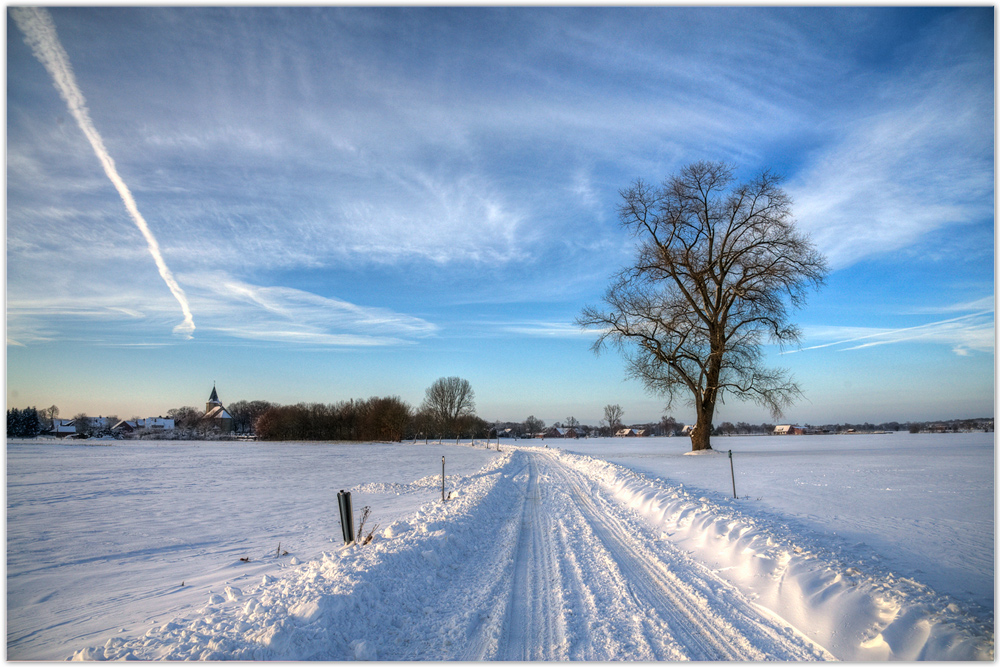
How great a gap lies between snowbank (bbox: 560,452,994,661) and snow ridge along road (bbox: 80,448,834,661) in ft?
0.78

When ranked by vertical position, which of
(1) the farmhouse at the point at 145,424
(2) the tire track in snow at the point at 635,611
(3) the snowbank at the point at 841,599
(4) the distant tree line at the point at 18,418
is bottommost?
(1) the farmhouse at the point at 145,424

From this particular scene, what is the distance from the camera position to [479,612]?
13.9ft

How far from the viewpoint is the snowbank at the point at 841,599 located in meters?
3.36

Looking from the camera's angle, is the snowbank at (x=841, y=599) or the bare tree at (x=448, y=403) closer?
the snowbank at (x=841, y=599)

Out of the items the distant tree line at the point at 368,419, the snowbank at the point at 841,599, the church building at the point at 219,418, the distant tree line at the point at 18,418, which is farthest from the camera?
the church building at the point at 219,418

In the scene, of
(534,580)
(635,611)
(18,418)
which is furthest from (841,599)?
(18,418)

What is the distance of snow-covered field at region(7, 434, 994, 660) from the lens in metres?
3.56

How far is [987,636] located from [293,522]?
1026 centimetres

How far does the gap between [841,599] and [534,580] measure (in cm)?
288

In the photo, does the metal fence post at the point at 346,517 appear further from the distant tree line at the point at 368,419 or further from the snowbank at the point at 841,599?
the distant tree line at the point at 368,419

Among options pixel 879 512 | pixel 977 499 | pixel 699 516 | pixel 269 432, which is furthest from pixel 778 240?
pixel 269 432

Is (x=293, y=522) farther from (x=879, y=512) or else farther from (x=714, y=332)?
(x=714, y=332)

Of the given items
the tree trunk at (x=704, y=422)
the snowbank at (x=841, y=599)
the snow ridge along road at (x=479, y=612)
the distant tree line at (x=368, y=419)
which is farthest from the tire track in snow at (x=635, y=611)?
the distant tree line at (x=368, y=419)

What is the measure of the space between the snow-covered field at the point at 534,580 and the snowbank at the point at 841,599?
0.7 inches
